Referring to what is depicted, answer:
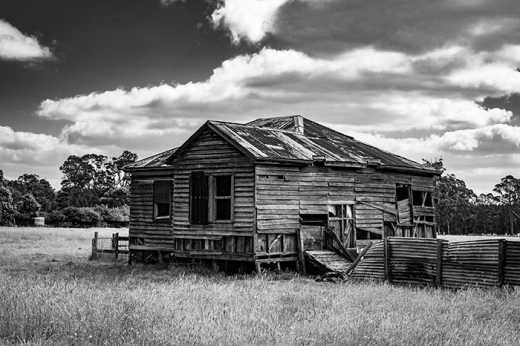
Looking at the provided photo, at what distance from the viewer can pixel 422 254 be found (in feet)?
50.5

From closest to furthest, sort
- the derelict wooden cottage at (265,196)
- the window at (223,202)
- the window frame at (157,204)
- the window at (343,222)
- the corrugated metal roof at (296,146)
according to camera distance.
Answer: the derelict wooden cottage at (265,196) < the corrugated metal roof at (296,146) < the window at (343,222) < the window at (223,202) < the window frame at (157,204)

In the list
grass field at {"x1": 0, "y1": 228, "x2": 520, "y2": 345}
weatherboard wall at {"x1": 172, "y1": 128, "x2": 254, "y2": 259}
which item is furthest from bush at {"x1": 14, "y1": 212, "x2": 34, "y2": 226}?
grass field at {"x1": 0, "y1": 228, "x2": 520, "y2": 345}

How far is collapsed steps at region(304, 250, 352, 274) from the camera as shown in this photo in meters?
18.4

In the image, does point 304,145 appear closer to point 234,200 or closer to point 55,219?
point 234,200

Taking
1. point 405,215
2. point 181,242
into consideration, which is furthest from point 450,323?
point 405,215

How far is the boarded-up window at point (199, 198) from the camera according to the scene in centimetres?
2005

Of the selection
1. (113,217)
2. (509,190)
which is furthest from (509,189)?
(113,217)

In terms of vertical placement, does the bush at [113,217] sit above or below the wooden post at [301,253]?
above

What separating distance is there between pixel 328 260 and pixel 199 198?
5.10 m

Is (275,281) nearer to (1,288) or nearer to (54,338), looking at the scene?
(1,288)

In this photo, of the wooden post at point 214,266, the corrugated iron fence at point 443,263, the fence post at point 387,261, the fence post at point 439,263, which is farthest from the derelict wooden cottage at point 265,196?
the fence post at point 439,263

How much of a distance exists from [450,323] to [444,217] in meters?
61.9

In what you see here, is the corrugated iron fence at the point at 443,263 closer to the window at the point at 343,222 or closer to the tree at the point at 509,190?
the window at the point at 343,222

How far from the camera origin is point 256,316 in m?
9.98
